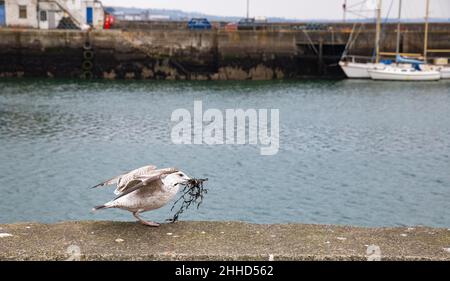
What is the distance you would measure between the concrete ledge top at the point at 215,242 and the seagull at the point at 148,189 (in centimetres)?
27

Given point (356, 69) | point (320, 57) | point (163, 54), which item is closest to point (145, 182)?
point (163, 54)

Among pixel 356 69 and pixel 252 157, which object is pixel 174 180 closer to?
pixel 252 157

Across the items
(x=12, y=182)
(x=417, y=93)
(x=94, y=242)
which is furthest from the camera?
(x=417, y=93)

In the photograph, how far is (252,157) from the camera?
72.6ft

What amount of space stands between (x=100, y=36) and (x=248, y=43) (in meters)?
10.7

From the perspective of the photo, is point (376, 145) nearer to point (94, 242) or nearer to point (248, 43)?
point (94, 242)

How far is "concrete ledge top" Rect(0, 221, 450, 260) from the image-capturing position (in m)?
6.16

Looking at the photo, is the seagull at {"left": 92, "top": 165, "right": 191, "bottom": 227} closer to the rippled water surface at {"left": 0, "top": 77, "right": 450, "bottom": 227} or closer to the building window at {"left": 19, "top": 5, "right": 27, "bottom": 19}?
the rippled water surface at {"left": 0, "top": 77, "right": 450, "bottom": 227}

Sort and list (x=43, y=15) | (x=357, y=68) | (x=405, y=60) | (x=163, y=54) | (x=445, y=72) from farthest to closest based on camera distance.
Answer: (x=43, y=15) → (x=445, y=72) → (x=357, y=68) → (x=405, y=60) → (x=163, y=54)

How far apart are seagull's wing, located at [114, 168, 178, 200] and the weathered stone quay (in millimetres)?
42869

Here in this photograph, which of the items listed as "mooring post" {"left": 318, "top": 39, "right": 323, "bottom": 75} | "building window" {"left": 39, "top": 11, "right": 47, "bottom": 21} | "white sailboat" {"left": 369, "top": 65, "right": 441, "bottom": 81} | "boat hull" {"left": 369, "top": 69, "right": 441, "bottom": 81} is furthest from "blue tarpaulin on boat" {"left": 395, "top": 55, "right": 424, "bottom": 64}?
"building window" {"left": 39, "top": 11, "right": 47, "bottom": 21}

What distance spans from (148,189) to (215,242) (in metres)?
0.95
